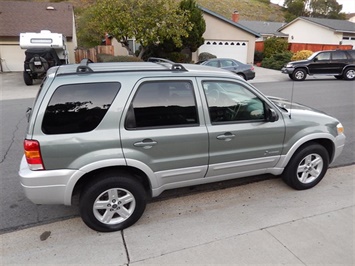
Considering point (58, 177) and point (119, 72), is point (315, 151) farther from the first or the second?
point (58, 177)

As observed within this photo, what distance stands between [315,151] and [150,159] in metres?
2.30

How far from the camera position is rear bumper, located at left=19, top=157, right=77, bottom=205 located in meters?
Answer: 2.53

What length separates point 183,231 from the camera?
2857 mm

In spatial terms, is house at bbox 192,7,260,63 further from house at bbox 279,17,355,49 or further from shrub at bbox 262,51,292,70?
house at bbox 279,17,355,49

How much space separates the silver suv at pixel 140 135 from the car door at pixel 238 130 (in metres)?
0.01

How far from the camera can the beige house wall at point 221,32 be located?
20844 mm

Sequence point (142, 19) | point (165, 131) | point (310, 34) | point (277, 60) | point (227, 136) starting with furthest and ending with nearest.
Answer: point (310, 34)
point (277, 60)
point (142, 19)
point (227, 136)
point (165, 131)

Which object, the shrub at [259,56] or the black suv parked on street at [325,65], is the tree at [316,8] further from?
the black suv parked on street at [325,65]

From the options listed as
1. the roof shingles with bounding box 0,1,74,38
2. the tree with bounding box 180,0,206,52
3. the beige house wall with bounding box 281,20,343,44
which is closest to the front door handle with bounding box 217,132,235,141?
the tree with bounding box 180,0,206,52

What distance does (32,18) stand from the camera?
21.2 m

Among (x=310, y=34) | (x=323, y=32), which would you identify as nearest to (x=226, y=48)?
(x=323, y=32)

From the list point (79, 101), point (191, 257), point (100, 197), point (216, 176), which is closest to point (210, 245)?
point (191, 257)

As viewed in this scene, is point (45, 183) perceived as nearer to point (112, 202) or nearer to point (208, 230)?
point (112, 202)

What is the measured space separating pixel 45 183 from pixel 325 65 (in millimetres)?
16806
